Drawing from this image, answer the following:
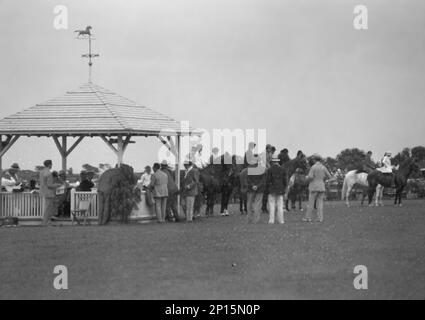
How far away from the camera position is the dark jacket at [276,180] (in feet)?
99.7

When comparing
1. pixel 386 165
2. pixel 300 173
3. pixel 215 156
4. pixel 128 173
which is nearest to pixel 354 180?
pixel 386 165

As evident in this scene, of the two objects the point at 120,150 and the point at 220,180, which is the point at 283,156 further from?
the point at 120,150

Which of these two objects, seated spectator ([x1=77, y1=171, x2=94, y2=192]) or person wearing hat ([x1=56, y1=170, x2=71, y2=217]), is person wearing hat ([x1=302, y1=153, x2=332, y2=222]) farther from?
person wearing hat ([x1=56, y1=170, x2=71, y2=217])

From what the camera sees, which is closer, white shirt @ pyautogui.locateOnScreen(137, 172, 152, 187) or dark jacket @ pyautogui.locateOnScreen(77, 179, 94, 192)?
dark jacket @ pyautogui.locateOnScreen(77, 179, 94, 192)

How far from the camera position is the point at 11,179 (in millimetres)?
36469

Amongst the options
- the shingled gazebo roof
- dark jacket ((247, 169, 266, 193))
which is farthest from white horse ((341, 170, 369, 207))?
dark jacket ((247, 169, 266, 193))

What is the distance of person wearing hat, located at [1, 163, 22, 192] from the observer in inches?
1375

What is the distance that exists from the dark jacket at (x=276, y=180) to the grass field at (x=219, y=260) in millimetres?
996

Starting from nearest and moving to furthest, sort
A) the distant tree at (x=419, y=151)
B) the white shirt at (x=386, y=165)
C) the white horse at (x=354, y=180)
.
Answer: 1. the white shirt at (x=386, y=165)
2. the white horse at (x=354, y=180)
3. the distant tree at (x=419, y=151)

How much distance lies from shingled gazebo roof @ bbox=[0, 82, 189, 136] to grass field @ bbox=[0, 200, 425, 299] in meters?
3.73

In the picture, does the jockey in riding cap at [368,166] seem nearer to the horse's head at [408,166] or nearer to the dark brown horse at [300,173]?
the horse's head at [408,166]

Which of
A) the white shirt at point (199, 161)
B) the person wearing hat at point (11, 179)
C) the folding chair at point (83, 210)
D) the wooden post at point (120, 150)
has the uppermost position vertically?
the wooden post at point (120, 150)

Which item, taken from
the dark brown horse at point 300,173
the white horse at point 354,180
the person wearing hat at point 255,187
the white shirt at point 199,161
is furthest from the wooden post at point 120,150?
the white horse at point 354,180
